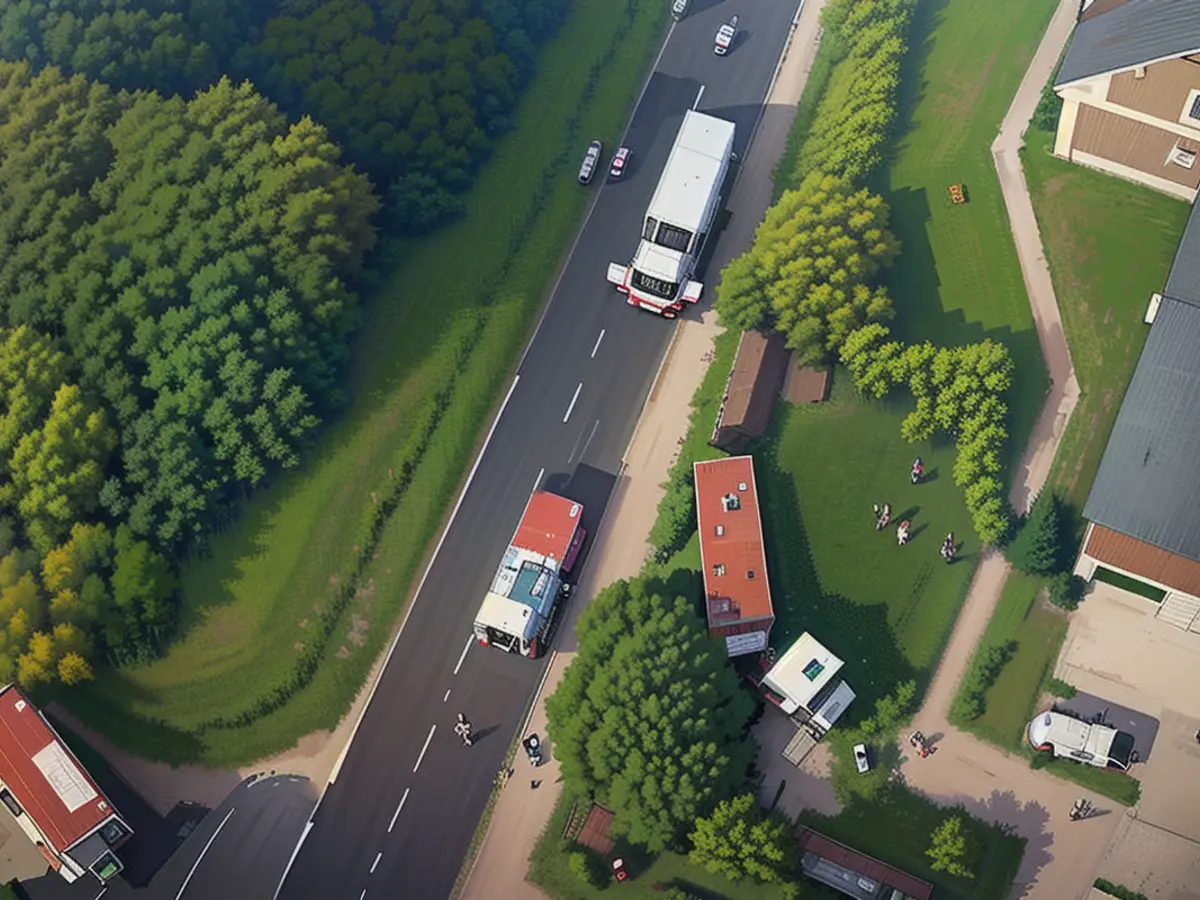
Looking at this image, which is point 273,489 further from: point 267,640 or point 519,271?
point 519,271

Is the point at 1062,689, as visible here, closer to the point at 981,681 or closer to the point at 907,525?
the point at 981,681

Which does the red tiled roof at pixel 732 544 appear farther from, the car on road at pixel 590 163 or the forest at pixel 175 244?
the forest at pixel 175 244

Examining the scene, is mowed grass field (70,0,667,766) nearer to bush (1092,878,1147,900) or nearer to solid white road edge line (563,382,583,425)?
solid white road edge line (563,382,583,425)

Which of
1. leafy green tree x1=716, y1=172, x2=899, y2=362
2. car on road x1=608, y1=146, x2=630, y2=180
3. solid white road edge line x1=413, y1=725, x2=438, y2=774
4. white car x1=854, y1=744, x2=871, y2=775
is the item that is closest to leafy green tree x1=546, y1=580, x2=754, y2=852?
white car x1=854, y1=744, x2=871, y2=775

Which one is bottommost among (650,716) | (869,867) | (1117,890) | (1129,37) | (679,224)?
(869,867)

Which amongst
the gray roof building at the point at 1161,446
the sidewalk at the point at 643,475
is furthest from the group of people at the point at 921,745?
the sidewalk at the point at 643,475

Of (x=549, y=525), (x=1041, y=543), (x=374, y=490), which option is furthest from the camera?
(x=374, y=490)

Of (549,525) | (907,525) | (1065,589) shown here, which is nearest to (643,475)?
(549,525)
